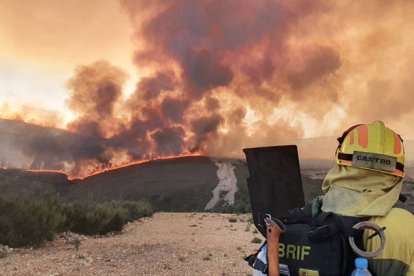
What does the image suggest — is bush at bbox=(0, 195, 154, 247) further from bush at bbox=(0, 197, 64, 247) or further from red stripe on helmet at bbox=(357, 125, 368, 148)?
red stripe on helmet at bbox=(357, 125, 368, 148)

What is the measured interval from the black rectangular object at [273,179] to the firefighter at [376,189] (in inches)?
27.2

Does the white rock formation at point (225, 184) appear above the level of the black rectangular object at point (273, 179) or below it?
above

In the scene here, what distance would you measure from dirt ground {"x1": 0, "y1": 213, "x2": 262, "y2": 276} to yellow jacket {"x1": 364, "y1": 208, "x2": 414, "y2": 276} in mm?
8341

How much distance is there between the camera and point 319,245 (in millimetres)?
1850

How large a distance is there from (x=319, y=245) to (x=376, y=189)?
0.34 m

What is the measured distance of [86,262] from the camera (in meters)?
10.3

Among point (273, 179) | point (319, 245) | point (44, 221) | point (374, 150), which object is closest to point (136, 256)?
point (44, 221)

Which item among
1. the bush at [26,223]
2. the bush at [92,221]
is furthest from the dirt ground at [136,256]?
the bush at [92,221]

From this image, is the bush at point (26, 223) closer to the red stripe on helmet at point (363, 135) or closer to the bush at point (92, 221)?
the bush at point (92, 221)

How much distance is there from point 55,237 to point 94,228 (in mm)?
2580

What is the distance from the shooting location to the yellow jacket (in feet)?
5.82

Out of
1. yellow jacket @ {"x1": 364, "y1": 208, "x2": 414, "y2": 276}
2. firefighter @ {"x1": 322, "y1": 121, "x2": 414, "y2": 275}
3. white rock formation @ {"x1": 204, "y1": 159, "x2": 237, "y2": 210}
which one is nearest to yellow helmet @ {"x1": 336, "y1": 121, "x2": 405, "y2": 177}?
firefighter @ {"x1": 322, "y1": 121, "x2": 414, "y2": 275}

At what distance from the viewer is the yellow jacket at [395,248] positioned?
1774 mm

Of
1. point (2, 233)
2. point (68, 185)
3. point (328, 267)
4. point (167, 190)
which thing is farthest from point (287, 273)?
point (68, 185)
